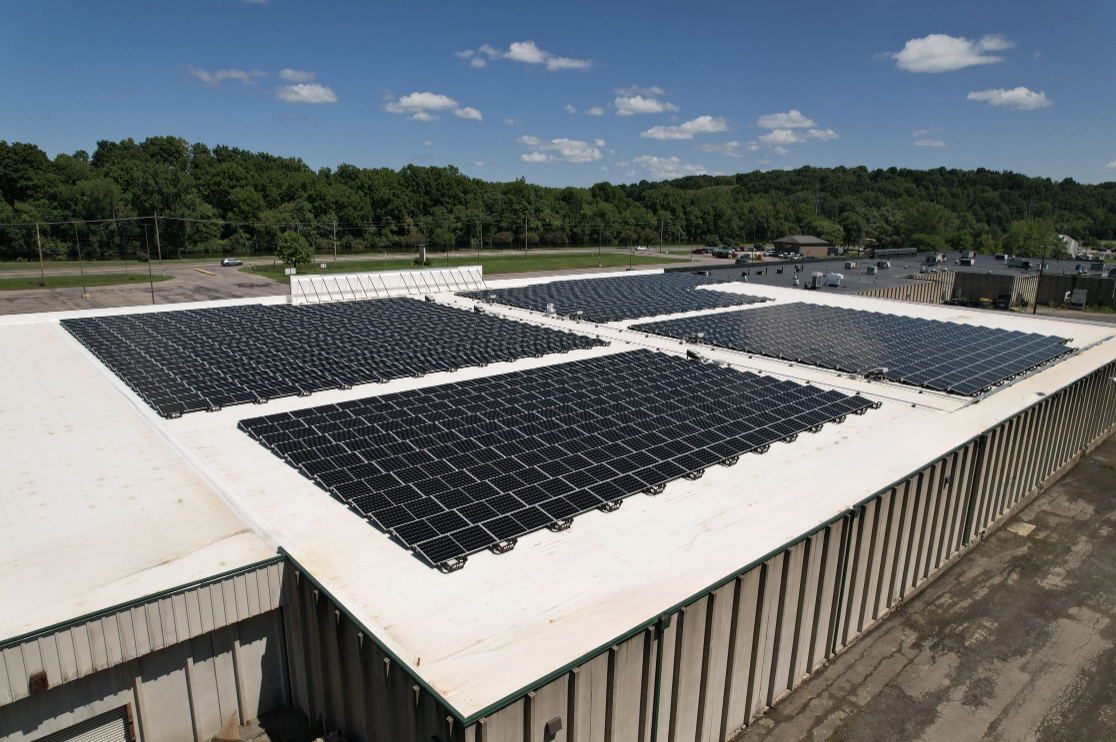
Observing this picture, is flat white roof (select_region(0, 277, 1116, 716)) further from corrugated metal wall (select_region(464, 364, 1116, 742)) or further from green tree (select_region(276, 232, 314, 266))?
green tree (select_region(276, 232, 314, 266))

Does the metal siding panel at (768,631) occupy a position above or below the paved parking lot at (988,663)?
above

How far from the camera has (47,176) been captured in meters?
127

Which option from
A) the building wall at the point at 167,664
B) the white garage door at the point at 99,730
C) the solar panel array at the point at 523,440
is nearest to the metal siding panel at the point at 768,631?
the solar panel array at the point at 523,440

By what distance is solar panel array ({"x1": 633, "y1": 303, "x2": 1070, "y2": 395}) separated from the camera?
31.0 metres

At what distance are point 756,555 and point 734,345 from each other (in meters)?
22.3

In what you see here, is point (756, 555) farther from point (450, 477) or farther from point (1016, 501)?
point (1016, 501)

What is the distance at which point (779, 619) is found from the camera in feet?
52.5

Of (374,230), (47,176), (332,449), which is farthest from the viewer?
(374,230)

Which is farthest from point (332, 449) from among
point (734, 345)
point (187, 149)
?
point (187, 149)

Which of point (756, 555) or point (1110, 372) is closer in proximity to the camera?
point (756, 555)

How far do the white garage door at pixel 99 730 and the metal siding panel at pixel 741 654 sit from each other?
13.1 metres

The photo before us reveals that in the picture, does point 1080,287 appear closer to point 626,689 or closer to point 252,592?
point 626,689

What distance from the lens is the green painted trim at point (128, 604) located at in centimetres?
1177

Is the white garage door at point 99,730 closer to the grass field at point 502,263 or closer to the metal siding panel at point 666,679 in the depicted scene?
the metal siding panel at point 666,679
